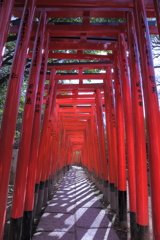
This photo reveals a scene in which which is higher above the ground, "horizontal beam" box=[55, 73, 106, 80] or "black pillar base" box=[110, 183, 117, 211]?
"horizontal beam" box=[55, 73, 106, 80]

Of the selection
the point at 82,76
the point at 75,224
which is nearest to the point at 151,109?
the point at 75,224

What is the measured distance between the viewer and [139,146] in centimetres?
310

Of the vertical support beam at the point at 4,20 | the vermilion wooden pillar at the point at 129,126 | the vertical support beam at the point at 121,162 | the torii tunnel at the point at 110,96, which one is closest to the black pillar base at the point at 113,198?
the torii tunnel at the point at 110,96

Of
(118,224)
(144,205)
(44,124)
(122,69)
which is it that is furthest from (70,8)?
(118,224)

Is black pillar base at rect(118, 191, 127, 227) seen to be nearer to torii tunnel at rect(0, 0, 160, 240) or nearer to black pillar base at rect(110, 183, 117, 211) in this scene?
torii tunnel at rect(0, 0, 160, 240)

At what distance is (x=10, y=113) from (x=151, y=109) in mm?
2032

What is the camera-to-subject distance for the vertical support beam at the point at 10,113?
2.50 m

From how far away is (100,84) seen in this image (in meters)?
7.77

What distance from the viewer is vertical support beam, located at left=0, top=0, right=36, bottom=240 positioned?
2498 mm

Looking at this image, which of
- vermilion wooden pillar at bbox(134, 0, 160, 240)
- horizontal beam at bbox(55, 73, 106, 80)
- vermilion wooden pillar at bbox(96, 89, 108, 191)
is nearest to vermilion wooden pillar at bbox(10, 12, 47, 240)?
vermilion wooden pillar at bbox(134, 0, 160, 240)

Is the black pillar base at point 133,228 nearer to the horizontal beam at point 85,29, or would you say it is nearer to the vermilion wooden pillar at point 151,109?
the vermilion wooden pillar at point 151,109

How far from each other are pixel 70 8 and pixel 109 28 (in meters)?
1.02

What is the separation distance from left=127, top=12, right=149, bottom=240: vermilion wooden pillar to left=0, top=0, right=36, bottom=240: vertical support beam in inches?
75.2

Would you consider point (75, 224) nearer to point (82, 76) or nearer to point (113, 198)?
point (113, 198)
